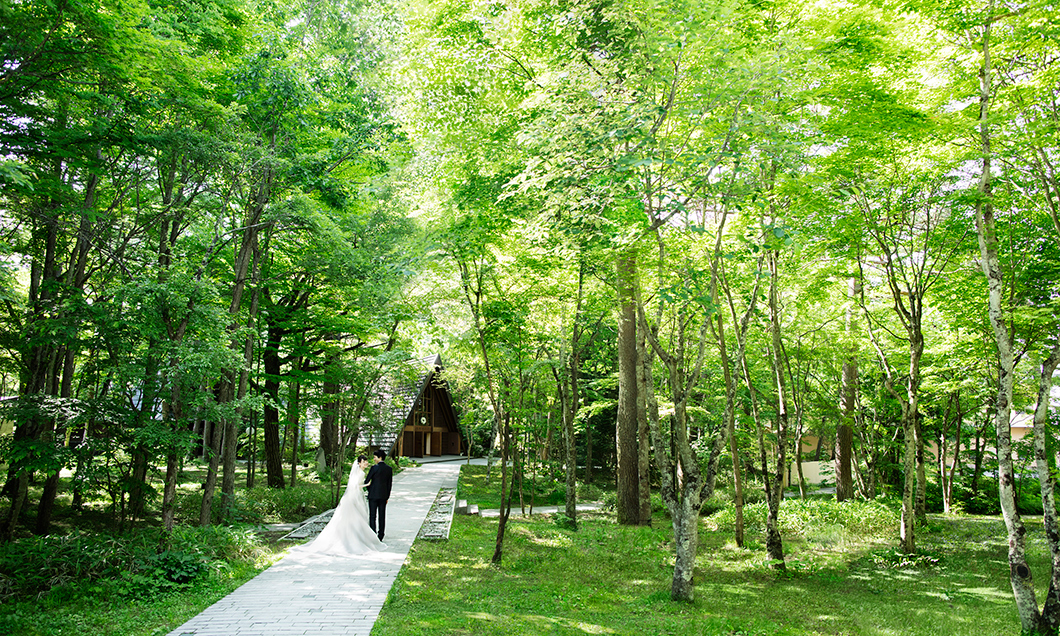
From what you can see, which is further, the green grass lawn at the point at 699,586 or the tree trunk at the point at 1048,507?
the green grass lawn at the point at 699,586

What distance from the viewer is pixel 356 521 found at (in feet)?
33.4

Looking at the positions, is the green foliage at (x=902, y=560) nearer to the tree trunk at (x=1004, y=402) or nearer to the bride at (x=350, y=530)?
the tree trunk at (x=1004, y=402)

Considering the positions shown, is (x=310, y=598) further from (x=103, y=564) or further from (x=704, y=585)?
(x=704, y=585)

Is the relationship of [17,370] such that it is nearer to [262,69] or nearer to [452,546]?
[262,69]

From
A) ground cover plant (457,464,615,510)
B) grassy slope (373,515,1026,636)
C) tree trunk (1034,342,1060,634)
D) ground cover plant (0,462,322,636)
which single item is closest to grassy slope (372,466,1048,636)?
grassy slope (373,515,1026,636)

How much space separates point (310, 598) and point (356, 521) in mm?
3069

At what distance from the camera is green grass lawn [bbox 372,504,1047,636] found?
7.02 m

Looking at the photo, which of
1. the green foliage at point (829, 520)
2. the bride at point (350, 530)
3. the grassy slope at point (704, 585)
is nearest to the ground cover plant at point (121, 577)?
the bride at point (350, 530)

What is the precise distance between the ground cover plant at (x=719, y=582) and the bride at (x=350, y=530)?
0.92 metres

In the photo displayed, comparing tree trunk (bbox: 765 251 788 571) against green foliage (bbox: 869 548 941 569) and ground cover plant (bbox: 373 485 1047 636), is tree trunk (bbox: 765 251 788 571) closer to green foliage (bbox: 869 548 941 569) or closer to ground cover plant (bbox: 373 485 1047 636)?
ground cover plant (bbox: 373 485 1047 636)

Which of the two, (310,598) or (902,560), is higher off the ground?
(310,598)

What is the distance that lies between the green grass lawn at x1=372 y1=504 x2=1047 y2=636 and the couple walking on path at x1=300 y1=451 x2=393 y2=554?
2.93ft

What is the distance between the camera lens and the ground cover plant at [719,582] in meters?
7.09

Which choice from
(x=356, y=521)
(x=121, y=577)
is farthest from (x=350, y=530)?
(x=121, y=577)
